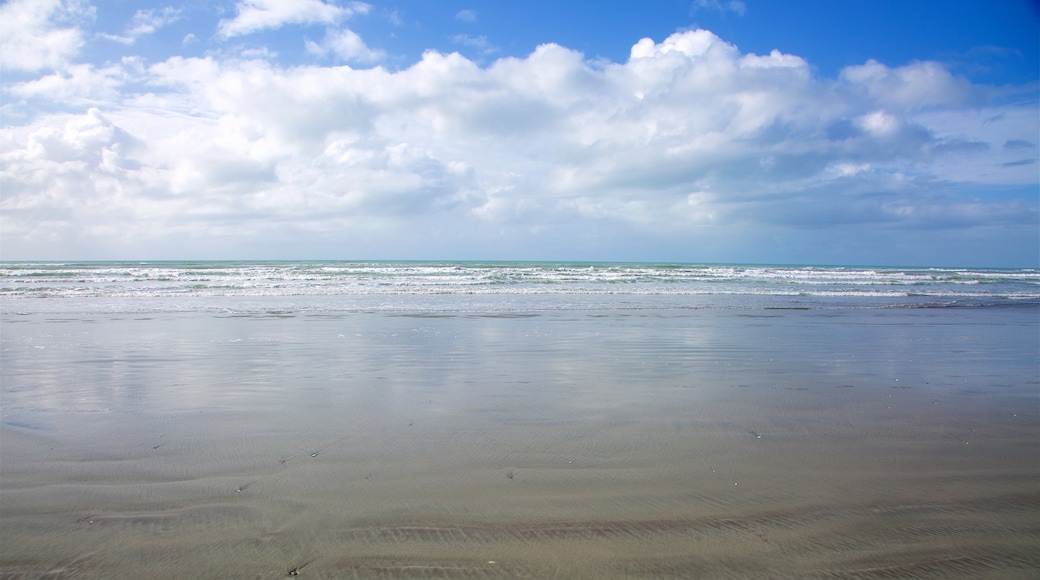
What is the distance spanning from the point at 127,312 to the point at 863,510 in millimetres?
18563

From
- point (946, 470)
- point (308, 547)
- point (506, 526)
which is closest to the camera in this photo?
point (308, 547)

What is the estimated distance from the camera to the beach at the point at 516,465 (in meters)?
2.90

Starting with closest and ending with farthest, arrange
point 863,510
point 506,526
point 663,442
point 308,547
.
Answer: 1. point 308,547
2. point 506,526
3. point 863,510
4. point 663,442

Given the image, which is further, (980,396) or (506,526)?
(980,396)

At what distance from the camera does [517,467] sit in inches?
161

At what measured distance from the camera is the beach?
2.90 m

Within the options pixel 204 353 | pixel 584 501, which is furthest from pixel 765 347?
pixel 204 353

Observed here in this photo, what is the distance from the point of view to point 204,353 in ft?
30.3

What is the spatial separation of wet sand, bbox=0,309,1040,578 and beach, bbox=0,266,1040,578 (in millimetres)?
21

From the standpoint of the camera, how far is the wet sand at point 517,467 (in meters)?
2.89

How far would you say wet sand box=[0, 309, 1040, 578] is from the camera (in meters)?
2.89

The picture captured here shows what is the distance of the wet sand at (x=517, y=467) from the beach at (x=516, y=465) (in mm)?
21

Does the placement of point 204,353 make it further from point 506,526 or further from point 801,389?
point 801,389

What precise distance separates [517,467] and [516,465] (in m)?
0.04
